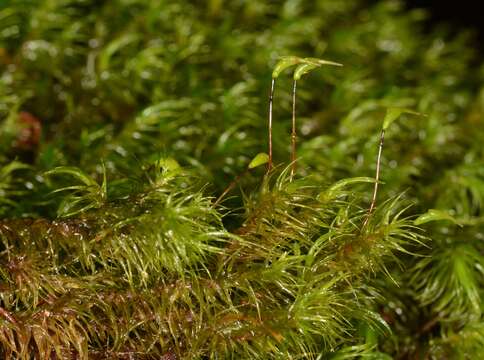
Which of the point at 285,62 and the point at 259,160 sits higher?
the point at 285,62

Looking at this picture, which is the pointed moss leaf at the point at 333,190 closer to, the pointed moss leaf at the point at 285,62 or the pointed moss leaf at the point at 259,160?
the pointed moss leaf at the point at 259,160

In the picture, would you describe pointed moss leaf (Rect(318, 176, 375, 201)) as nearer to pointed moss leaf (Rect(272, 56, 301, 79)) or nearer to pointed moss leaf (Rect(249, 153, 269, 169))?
pointed moss leaf (Rect(249, 153, 269, 169))

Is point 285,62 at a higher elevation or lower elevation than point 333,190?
higher

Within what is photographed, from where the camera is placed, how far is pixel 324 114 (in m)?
1.62

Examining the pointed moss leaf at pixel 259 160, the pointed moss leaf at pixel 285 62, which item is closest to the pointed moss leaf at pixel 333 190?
the pointed moss leaf at pixel 259 160

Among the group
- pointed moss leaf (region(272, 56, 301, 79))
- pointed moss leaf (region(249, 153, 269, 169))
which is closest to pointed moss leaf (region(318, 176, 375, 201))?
pointed moss leaf (region(249, 153, 269, 169))

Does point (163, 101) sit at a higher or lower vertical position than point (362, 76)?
higher

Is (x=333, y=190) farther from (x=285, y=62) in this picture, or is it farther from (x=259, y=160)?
(x=285, y=62)

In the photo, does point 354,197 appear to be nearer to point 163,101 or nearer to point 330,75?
point 163,101

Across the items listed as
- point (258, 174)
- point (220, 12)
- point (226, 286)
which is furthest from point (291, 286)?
point (220, 12)

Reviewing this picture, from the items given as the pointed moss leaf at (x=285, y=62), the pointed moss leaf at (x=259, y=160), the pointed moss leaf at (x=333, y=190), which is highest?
the pointed moss leaf at (x=285, y=62)

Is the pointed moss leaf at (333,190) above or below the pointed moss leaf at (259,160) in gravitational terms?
below

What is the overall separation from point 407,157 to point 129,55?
0.72 meters

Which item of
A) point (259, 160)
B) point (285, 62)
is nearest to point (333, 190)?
point (259, 160)
